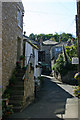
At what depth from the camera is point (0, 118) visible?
5133 millimetres

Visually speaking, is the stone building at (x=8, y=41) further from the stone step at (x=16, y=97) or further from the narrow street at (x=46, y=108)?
the narrow street at (x=46, y=108)

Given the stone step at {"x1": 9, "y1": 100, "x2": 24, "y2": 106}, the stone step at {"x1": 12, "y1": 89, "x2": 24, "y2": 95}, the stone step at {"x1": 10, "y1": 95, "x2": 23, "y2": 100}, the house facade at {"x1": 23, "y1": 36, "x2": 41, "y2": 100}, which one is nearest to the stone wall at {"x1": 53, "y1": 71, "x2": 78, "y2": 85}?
the house facade at {"x1": 23, "y1": 36, "x2": 41, "y2": 100}

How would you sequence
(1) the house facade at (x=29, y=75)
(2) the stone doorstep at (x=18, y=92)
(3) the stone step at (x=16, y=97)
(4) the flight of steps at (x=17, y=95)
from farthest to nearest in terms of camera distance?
(1) the house facade at (x=29, y=75), (2) the stone doorstep at (x=18, y=92), (3) the stone step at (x=16, y=97), (4) the flight of steps at (x=17, y=95)

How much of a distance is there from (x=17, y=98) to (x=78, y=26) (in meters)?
5.25

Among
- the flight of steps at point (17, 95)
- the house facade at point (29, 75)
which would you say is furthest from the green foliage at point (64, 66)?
the flight of steps at point (17, 95)

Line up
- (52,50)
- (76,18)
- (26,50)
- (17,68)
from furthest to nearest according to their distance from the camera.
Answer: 1. (52,50)
2. (26,50)
3. (17,68)
4. (76,18)

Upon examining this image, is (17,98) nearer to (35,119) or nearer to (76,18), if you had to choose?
(35,119)

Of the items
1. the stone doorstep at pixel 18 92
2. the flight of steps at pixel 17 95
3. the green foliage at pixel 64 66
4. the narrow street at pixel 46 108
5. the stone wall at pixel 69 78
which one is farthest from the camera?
the green foliage at pixel 64 66

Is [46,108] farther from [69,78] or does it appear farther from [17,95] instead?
[69,78]

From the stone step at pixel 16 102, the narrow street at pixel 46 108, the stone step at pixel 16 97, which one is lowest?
the narrow street at pixel 46 108

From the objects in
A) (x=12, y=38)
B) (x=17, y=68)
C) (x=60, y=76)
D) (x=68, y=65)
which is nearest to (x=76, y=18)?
(x=12, y=38)

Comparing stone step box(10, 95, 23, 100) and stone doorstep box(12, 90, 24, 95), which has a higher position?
stone doorstep box(12, 90, 24, 95)

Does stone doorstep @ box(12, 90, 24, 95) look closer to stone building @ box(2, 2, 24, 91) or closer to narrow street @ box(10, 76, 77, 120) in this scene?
stone building @ box(2, 2, 24, 91)

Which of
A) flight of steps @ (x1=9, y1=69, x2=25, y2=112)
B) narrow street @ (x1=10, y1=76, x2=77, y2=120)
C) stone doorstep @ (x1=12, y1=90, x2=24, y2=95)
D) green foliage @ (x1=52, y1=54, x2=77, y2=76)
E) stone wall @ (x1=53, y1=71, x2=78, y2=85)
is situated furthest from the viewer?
green foliage @ (x1=52, y1=54, x2=77, y2=76)
